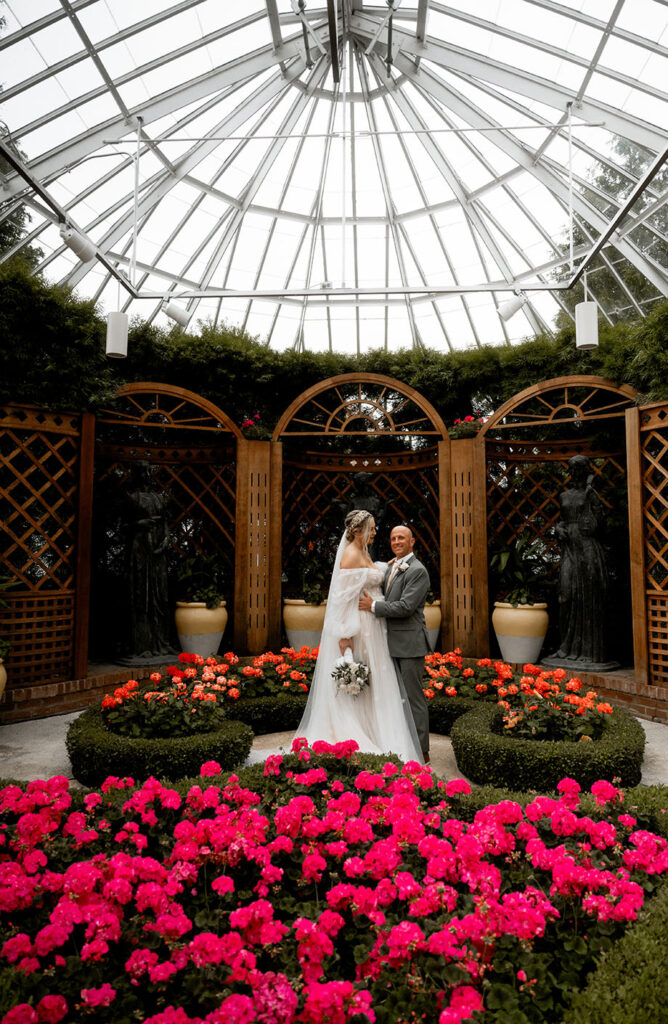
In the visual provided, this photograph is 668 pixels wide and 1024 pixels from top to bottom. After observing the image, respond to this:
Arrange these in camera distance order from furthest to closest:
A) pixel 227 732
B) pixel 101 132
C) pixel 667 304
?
pixel 101 132 → pixel 667 304 → pixel 227 732

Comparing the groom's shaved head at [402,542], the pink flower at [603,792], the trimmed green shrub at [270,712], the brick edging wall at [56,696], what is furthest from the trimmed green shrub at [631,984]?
the brick edging wall at [56,696]

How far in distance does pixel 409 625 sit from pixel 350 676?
498mm

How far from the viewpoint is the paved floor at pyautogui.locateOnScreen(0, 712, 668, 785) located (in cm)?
421

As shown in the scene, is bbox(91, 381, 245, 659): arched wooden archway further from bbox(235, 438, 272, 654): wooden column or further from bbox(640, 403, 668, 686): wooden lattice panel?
bbox(640, 403, 668, 686): wooden lattice panel

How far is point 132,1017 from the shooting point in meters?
1.71

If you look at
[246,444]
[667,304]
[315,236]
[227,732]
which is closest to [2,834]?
[227,732]

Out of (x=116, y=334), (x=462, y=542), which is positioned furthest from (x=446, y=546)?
(x=116, y=334)

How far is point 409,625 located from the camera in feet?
13.8

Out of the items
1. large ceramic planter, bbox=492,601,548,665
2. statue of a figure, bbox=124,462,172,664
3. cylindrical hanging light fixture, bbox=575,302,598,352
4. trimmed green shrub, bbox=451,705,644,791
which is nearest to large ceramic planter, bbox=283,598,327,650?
statue of a figure, bbox=124,462,172,664

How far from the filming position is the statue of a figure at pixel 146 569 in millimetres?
6848

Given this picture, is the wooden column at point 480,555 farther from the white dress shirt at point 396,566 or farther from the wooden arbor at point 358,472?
the white dress shirt at point 396,566

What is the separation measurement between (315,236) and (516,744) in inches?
321

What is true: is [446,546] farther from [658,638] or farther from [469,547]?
[658,638]

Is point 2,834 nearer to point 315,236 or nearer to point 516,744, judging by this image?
point 516,744
